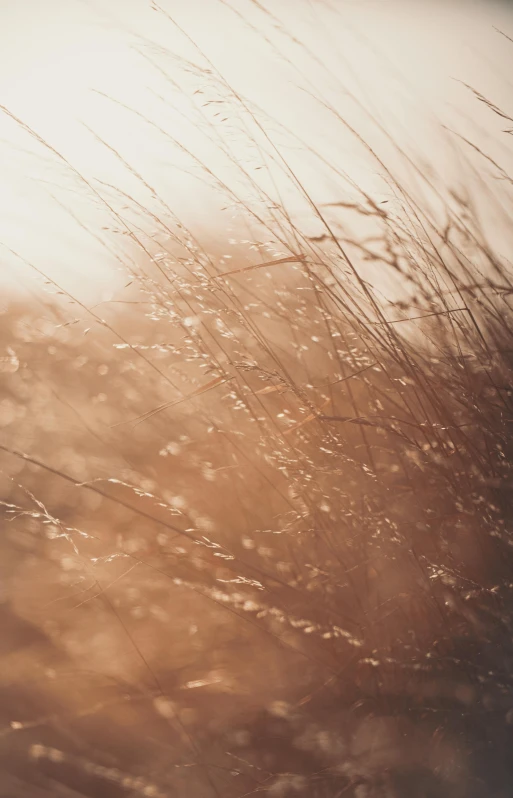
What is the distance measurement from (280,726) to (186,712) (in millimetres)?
127

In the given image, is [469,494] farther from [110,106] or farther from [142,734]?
[110,106]

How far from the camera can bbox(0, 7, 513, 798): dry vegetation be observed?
0.68 metres

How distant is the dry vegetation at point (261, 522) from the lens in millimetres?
684

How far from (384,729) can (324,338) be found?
55cm

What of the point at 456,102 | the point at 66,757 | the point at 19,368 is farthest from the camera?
the point at 456,102

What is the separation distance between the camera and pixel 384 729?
2.26 feet

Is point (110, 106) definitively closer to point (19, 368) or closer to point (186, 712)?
point (19, 368)

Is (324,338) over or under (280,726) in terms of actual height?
over

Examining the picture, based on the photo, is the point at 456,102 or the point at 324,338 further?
the point at 456,102

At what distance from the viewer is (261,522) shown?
0.78 meters

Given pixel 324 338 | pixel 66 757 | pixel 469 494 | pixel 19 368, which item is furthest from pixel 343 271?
pixel 66 757

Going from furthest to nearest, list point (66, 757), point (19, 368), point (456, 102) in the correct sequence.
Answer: point (456, 102), point (19, 368), point (66, 757)

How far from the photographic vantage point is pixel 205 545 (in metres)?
0.75

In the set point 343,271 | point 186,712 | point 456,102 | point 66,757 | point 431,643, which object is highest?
point 456,102
